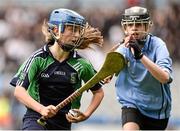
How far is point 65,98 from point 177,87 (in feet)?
16.6

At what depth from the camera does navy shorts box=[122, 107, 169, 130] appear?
6.59m

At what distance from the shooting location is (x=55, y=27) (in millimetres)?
6523

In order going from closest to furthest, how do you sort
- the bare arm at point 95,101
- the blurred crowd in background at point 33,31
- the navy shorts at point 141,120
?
the bare arm at point 95,101
the navy shorts at point 141,120
the blurred crowd in background at point 33,31

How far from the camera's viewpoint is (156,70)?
609 centimetres

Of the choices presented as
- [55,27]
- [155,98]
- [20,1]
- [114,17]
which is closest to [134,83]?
[155,98]

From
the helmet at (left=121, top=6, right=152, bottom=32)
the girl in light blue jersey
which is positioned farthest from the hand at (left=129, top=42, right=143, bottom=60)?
the helmet at (left=121, top=6, right=152, bottom=32)

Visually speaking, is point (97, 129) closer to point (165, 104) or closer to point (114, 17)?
point (114, 17)

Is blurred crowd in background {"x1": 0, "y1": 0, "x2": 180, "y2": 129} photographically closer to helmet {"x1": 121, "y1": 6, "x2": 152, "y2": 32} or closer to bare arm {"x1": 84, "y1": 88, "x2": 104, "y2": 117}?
bare arm {"x1": 84, "y1": 88, "x2": 104, "y2": 117}

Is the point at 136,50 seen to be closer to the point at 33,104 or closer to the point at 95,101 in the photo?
the point at 95,101

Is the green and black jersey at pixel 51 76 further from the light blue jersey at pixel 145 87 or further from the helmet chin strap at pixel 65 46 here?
the light blue jersey at pixel 145 87

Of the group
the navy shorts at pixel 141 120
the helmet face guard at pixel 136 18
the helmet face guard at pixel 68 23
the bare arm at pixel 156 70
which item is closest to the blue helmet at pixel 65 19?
the helmet face guard at pixel 68 23

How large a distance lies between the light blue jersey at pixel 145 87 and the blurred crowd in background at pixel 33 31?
506 cm

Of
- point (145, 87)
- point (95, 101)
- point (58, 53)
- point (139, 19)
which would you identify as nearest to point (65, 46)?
point (58, 53)

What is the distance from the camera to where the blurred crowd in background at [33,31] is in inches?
470
